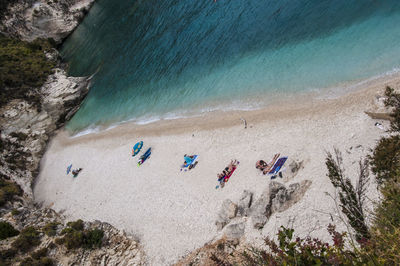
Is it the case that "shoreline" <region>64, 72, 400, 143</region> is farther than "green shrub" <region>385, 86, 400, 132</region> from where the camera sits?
Yes

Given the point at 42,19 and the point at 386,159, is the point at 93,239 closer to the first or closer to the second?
the point at 386,159

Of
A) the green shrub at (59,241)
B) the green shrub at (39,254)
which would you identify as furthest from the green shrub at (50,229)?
the green shrub at (39,254)

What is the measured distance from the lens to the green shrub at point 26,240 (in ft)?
58.8

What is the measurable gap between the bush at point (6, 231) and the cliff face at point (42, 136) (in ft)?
2.07

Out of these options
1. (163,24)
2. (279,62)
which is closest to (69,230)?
(279,62)

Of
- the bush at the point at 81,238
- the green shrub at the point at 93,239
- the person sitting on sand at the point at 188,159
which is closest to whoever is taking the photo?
the bush at the point at 81,238

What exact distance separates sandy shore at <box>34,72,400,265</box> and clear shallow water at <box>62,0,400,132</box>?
230 centimetres

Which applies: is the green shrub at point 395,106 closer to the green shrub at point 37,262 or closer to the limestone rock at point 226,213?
the limestone rock at point 226,213

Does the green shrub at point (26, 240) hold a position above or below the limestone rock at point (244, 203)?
above

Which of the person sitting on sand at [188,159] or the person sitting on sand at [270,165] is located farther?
the person sitting on sand at [188,159]

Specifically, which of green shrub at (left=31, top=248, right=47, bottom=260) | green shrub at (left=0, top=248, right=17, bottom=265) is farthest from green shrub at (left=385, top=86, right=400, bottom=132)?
green shrub at (left=0, top=248, right=17, bottom=265)

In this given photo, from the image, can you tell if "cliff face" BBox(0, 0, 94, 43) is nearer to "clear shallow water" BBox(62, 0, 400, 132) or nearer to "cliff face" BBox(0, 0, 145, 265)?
"cliff face" BBox(0, 0, 145, 265)

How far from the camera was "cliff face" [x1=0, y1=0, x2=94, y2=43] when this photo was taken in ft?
168

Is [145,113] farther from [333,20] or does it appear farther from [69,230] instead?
[333,20]
